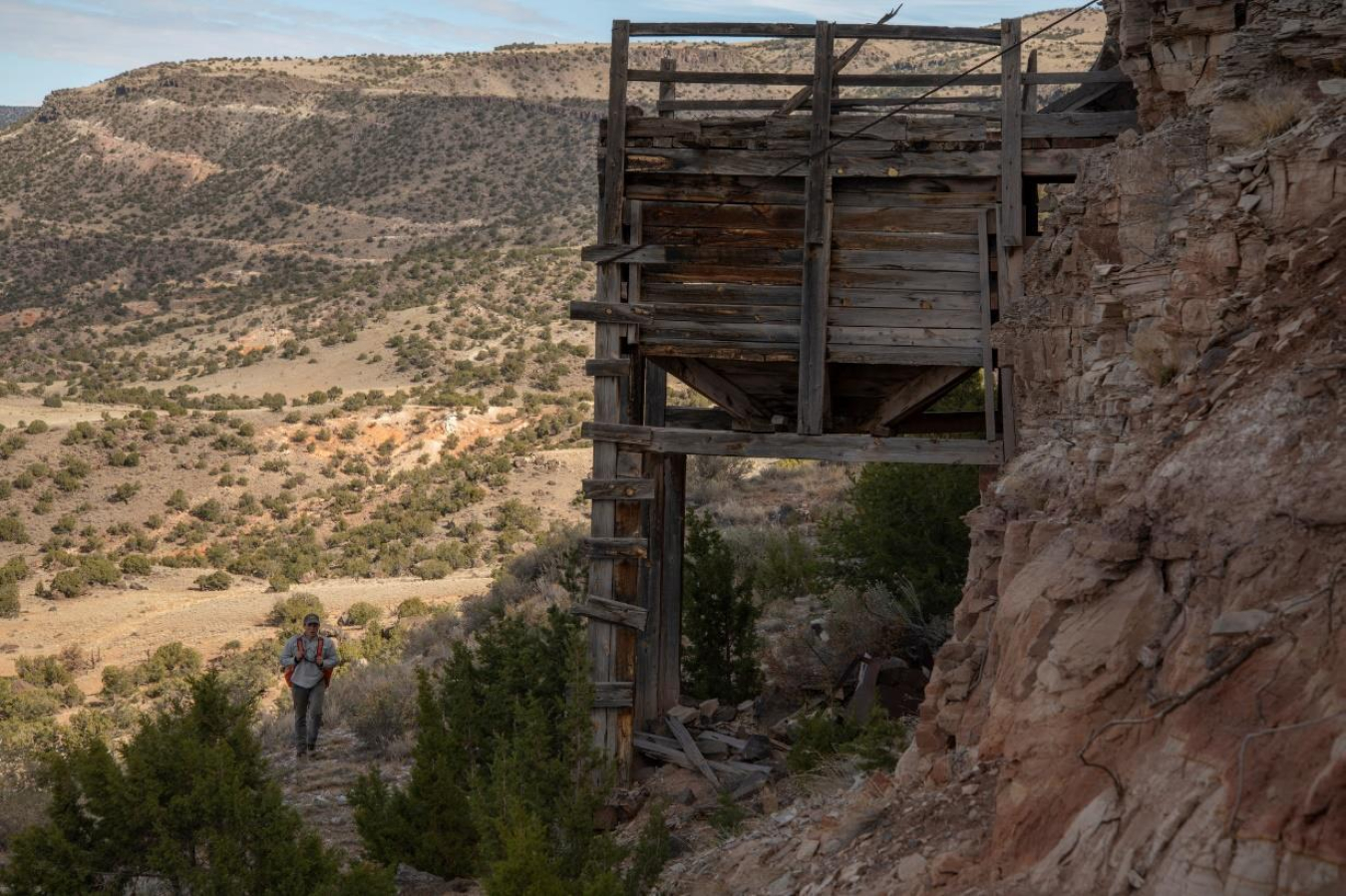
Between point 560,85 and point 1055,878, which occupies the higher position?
point 560,85

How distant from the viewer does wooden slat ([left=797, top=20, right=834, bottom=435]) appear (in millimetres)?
9562

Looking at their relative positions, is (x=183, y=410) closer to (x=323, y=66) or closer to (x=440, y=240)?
(x=440, y=240)

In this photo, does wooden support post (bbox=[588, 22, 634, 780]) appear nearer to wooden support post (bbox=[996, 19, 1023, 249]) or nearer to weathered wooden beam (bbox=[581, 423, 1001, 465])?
weathered wooden beam (bbox=[581, 423, 1001, 465])

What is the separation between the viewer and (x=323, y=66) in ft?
294

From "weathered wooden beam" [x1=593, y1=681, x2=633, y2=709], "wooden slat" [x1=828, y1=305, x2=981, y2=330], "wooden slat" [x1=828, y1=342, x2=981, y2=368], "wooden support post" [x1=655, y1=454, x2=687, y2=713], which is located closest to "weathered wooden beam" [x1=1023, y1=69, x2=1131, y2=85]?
"wooden slat" [x1=828, y1=305, x2=981, y2=330]

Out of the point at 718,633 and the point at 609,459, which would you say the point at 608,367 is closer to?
the point at 609,459

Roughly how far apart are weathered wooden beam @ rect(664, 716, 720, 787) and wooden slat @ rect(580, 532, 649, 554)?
1.81 meters

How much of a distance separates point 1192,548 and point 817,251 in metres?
5.81

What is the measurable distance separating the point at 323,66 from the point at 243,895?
90444 mm

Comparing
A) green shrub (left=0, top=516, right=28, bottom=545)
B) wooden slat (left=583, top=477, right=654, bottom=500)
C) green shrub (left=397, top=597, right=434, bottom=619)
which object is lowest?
green shrub (left=397, top=597, right=434, bottom=619)

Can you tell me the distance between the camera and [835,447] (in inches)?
379

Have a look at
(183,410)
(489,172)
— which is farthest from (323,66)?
(183,410)

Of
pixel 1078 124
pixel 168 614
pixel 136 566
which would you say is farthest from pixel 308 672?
pixel 136 566

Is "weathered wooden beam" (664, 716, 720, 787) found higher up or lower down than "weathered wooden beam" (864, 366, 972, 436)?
lower down
